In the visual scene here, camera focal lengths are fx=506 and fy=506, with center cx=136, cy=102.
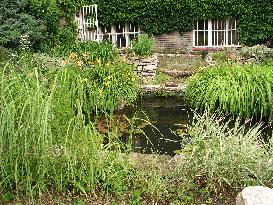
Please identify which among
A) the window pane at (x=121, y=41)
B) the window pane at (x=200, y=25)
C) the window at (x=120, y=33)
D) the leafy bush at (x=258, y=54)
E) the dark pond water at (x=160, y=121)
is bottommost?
the dark pond water at (x=160, y=121)

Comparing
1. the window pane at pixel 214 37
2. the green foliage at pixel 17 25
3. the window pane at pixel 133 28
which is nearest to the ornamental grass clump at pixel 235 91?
the green foliage at pixel 17 25

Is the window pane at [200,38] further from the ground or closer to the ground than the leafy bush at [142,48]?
further from the ground

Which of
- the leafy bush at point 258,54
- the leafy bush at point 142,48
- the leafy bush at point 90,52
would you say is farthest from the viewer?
the leafy bush at point 258,54

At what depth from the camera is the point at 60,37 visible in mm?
14789

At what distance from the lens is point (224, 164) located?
5.18 metres

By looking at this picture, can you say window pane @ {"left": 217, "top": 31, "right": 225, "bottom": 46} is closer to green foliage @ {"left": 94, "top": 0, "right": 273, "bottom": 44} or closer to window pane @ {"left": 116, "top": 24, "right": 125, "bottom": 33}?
green foliage @ {"left": 94, "top": 0, "right": 273, "bottom": 44}

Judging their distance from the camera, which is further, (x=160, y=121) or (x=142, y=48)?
(x=142, y=48)

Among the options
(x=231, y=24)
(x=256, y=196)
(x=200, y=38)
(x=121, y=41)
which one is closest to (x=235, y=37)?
(x=231, y=24)

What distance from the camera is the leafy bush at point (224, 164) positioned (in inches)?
203

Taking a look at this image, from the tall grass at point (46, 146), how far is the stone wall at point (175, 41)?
10739 millimetres

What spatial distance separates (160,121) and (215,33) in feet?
22.0

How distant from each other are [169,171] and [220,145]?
0.71m

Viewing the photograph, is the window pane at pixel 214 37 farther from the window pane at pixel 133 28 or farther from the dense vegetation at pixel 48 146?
the dense vegetation at pixel 48 146

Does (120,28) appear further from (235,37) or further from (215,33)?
(235,37)
